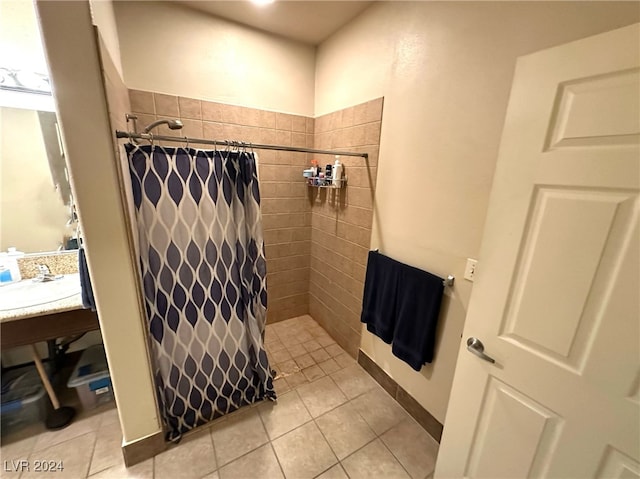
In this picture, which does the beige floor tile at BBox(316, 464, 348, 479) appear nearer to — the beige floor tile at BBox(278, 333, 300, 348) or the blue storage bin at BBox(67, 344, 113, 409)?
the beige floor tile at BBox(278, 333, 300, 348)

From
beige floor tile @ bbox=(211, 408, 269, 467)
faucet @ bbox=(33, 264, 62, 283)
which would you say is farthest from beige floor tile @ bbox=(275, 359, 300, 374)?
faucet @ bbox=(33, 264, 62, 283)

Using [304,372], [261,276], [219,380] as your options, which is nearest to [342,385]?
[304,372]

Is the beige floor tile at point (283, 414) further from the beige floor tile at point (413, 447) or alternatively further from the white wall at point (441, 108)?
the white wall at point (441, 108)

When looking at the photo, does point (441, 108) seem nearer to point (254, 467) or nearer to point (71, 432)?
point (254, 467)

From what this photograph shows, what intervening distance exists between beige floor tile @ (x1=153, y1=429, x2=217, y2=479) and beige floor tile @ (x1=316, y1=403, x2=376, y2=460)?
2.17ft

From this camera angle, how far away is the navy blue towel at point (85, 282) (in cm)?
120

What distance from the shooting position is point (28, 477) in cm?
129

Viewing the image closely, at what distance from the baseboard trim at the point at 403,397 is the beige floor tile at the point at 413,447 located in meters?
0.04

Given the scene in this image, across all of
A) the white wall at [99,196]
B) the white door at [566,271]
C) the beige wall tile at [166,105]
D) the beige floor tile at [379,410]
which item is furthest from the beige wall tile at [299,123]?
the beige floor tile at [379,410]

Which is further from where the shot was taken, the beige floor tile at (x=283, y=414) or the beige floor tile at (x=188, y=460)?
the beige floor tile at (x=283, y=414)

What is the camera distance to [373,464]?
142 cm

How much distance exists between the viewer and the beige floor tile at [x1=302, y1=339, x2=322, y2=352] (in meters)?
2.37

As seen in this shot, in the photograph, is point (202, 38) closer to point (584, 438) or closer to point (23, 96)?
point (23, 96)

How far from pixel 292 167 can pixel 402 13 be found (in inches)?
53.5
